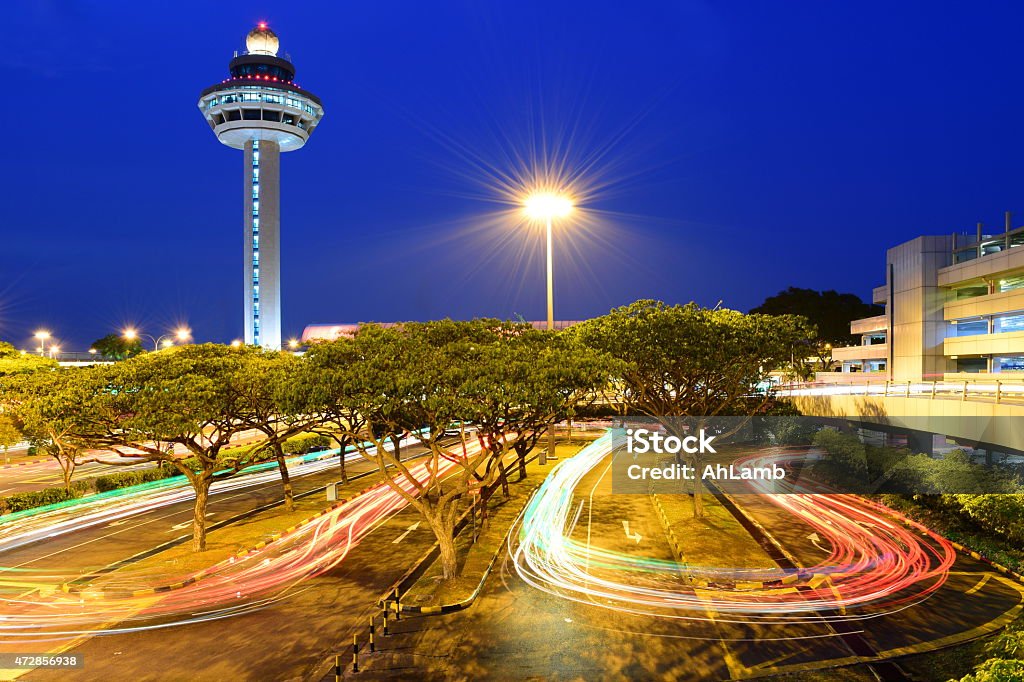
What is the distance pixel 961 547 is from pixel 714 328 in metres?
10.1

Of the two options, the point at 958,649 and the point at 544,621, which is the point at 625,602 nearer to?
the point at 544,621

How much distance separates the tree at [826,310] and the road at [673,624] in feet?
243

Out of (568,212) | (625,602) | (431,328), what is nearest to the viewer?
(625,602)

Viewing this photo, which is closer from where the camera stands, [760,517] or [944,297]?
[760,517]

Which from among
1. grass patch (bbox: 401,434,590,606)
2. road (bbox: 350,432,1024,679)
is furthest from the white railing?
grass patch (bbox: 401,434,590,606)

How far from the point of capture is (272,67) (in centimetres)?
9556

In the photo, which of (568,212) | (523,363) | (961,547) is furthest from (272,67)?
(961,547)

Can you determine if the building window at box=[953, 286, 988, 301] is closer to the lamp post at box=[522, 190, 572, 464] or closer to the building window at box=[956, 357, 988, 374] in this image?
the building window at box=[956, 357, 988, 374]

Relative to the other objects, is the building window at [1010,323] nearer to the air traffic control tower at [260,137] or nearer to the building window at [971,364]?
the building window at [971,364]

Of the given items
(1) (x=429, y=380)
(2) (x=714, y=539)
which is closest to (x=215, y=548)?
(1) (x=429, y=380)

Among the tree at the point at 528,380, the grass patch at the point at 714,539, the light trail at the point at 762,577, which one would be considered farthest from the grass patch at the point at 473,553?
the grass patch at the point at 714,539

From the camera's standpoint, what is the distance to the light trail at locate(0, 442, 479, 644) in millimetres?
14156

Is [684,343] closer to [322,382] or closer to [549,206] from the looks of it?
[549,206]

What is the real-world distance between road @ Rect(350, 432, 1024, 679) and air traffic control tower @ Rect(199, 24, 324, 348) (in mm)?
85435
